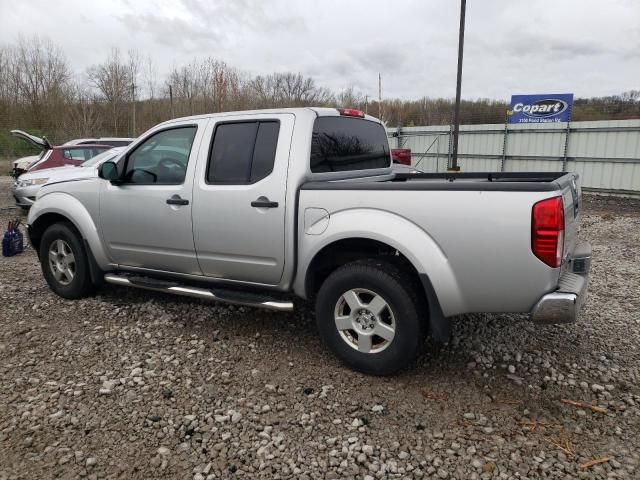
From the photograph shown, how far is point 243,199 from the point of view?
3699 mm

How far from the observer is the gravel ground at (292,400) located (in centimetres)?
256

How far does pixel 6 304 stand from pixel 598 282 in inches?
256

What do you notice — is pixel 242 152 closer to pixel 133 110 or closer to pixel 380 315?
pixel 380 315

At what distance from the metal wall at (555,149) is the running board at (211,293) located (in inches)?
547

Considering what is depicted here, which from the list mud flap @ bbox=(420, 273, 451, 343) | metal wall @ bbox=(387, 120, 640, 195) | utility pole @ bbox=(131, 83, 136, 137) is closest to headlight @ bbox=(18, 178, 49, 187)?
mud flap @ bbox=(420, 273, 451, 343)

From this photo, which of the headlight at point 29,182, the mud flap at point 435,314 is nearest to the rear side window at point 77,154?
the headlight at point 29,182

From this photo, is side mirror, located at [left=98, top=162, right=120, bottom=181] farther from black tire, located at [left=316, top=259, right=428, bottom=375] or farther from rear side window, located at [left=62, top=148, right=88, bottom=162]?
rear side window, located at [left=62, top=148, right=88, bottom=162]

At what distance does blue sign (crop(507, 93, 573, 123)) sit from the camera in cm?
1603

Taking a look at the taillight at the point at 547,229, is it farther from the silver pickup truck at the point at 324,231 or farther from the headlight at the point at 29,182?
the headlight at the point at 29,182

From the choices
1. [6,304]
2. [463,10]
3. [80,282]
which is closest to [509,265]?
[80,282]

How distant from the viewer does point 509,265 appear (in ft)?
9.30

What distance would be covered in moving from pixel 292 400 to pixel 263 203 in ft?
4.63

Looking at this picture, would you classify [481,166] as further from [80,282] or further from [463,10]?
[80,282]

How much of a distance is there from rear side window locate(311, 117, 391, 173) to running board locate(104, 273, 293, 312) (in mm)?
1058
